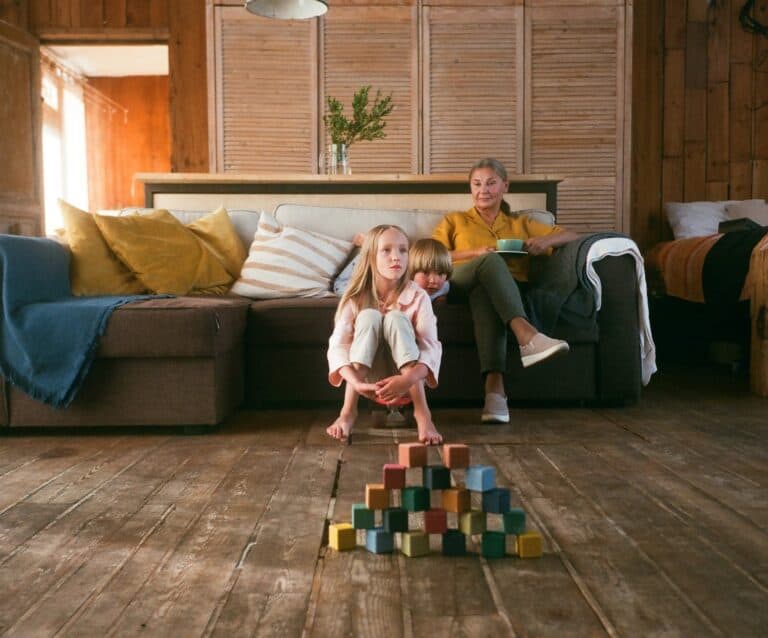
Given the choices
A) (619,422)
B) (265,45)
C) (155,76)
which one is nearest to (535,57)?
(265,45)

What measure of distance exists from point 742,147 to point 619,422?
3636 millimetres

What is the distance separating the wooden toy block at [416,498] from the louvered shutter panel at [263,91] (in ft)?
13.8

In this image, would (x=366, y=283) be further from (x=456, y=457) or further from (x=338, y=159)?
(x=338, y=159)

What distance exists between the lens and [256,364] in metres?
2.94

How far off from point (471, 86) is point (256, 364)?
9.86 ft

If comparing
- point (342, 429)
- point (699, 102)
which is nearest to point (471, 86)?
point (699, 102)

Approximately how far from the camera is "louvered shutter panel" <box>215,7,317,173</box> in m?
5.17

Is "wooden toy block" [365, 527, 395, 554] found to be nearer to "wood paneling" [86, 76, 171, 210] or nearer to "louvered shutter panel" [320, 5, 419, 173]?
"louvered shutter panel" [320, 5, 419, 173]

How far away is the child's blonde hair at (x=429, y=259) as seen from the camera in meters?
2.78

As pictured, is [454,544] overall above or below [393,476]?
below

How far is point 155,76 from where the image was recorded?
8984 millimetres

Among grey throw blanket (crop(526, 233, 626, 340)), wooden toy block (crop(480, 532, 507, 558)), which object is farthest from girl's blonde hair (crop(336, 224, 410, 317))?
wooden toy block (crop(480, 532, 507, 558))

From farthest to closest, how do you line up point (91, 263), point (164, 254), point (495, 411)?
1. point (164, 254)
2. point (91, 263)
3. point (495, 411)

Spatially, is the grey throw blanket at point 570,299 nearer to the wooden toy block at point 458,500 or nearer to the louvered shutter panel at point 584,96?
the wooden toy block at point 458,500
